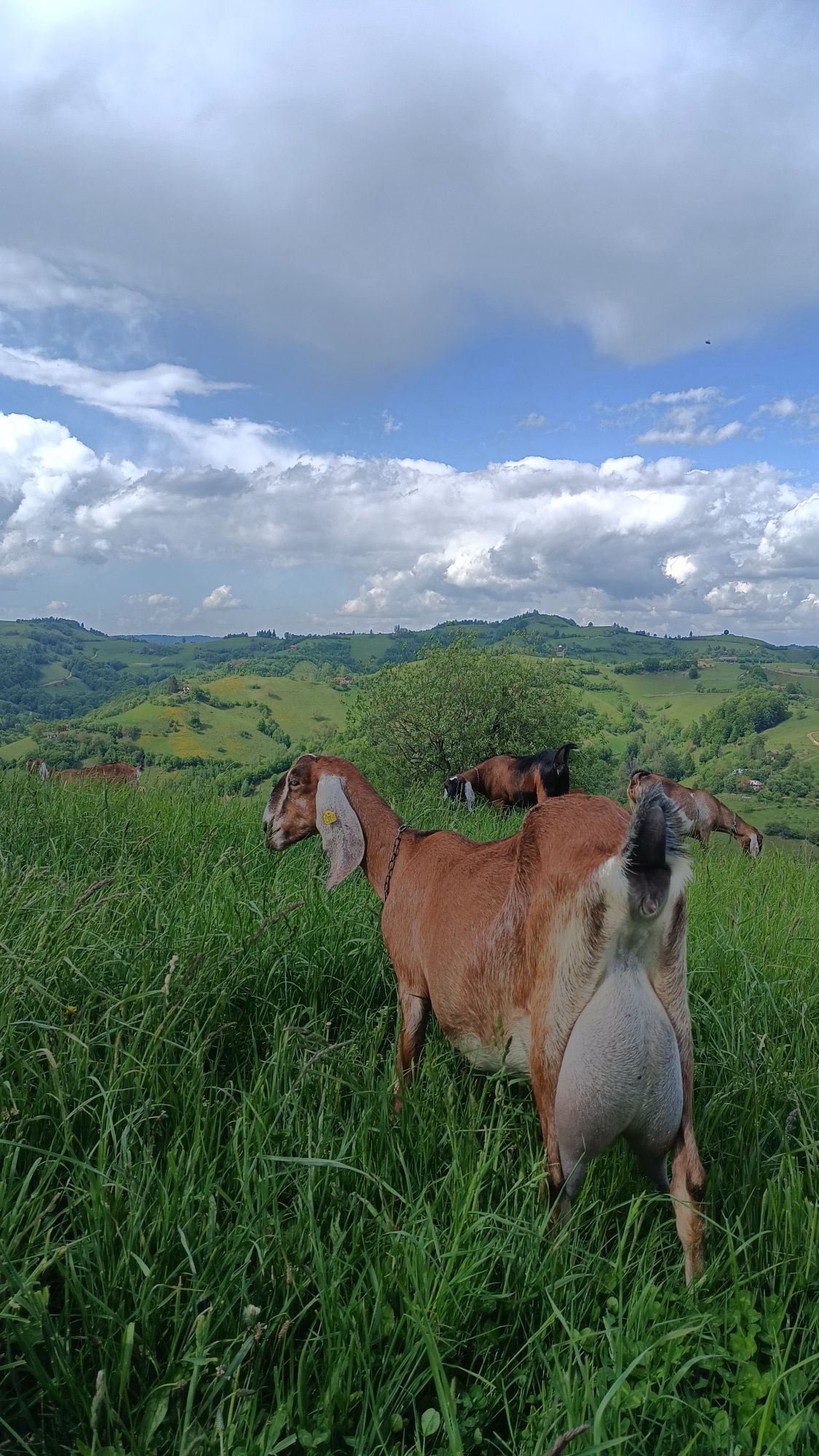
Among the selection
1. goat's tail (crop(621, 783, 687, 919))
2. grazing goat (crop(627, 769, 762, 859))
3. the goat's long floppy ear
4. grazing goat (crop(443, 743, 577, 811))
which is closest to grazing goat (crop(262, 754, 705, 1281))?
goat's tail (crop(621, 783, 687, 919))

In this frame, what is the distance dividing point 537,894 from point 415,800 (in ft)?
25.3

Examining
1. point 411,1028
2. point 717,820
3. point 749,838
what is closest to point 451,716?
point 717,820

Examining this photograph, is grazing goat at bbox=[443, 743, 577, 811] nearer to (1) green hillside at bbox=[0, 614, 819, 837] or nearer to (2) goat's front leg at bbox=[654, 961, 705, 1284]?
(1) green hillside at bbox=[0, 614, 819, 837]

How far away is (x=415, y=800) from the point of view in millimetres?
10367

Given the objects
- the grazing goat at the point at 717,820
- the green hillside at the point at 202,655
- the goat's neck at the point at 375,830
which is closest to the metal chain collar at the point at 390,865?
the goat's neck at the point at 375,830

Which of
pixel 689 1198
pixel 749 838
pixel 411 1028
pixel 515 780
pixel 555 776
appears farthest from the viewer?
pixel 749 838

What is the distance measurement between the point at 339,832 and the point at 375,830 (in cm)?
22

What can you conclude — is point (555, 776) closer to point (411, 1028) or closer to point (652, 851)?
point (411, 1028)

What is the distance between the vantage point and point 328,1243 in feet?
6.99

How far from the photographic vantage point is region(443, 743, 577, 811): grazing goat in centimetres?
1461

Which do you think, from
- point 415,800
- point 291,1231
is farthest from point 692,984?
point 415,800

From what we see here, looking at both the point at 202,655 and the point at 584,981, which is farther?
the point at 202,655

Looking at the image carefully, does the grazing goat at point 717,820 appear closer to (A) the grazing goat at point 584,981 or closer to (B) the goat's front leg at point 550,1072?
(A) the grazing goat at point 584,981

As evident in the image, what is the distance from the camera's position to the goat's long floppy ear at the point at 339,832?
4258 mm
